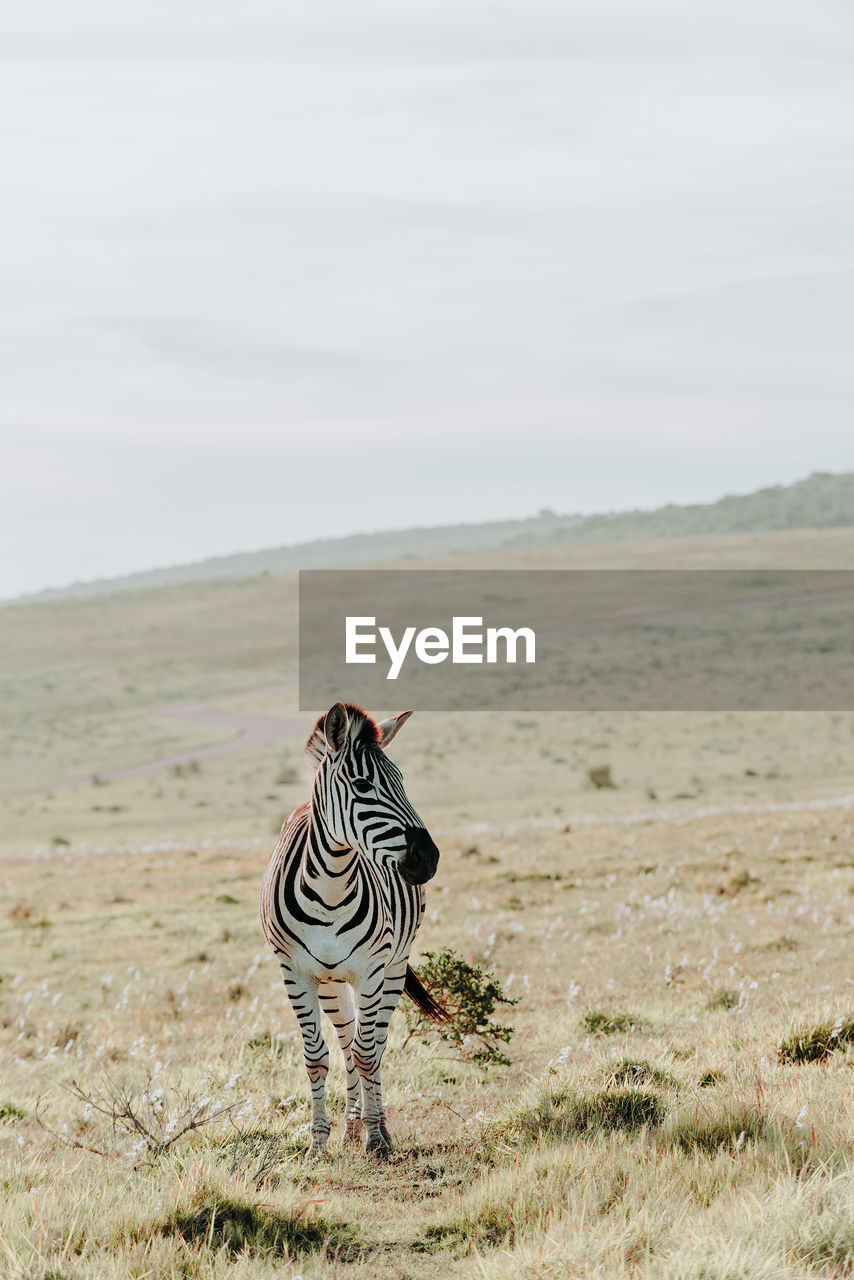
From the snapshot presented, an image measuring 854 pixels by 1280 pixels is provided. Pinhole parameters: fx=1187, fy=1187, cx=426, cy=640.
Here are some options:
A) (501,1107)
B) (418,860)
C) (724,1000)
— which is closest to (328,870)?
(418,860)

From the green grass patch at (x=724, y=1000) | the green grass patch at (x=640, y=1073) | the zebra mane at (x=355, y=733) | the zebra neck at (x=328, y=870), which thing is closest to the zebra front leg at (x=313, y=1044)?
the zebra neck at (x=328, y=870)

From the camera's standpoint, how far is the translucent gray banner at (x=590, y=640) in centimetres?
6469

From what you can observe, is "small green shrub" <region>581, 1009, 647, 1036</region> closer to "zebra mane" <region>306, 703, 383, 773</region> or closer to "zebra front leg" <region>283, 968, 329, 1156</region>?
"zebra front leg" <region>283, 968, 329, 1156</region>

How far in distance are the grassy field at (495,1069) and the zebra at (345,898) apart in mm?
513

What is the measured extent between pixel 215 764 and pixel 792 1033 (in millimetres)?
42459

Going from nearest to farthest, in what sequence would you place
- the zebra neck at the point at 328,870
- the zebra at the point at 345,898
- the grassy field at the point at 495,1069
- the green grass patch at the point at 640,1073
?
1. the grassy field at the point at 495,1069
2. the zebra at the point at 345,898
3. the zebra neck at the point at 328,870
4. the green grass patch at the point at 640,1073

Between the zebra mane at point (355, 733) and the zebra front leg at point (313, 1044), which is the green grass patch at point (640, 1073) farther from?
→ the zebra mane at point (355, 733)

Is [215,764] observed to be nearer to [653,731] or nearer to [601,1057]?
[653,731]

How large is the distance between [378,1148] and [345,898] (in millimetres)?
1496

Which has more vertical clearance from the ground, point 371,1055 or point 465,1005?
point 371,1055

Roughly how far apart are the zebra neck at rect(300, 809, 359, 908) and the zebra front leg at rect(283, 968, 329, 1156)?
54cm

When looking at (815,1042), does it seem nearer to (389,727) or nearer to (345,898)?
(345,898)

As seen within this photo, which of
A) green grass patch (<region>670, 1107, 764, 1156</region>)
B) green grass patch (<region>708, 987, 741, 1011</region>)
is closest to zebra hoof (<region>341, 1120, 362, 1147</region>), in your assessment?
green grass patch (<region>670, 1107, 764, 1156</region>)

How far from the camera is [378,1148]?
268 inches
